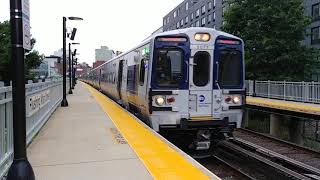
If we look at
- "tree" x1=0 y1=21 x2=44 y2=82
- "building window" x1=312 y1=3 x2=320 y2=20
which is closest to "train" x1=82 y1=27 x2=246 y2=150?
"tree" x1=0 y1=21 x2=44 y2=82

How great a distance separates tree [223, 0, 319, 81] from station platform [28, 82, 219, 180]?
18.1m

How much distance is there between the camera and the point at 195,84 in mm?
11445

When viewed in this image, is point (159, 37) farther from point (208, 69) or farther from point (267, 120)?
point (267, 120)

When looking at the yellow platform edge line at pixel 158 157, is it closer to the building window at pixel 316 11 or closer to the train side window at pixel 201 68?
the train side window at pixel 201 68

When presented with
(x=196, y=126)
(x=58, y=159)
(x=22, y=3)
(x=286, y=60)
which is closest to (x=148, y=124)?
(x=196, y=126)

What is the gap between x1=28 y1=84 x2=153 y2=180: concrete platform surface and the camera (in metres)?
6.51

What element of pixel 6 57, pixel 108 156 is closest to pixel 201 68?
pixel 108 156

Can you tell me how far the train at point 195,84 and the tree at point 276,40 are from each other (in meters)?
16.9

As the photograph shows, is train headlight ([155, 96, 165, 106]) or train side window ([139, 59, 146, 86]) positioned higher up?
train side window ([139, 59, 146, 86])

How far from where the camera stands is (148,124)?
12172 millimetres

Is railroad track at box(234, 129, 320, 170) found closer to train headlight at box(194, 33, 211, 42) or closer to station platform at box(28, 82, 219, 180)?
train headlight at box(194, 33, 211, 42)

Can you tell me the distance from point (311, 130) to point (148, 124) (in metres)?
12.6

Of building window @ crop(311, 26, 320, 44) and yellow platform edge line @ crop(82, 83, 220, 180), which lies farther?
building window @ crop(311, 26, 320, 44)

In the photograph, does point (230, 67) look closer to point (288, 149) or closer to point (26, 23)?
point (288, 149)
